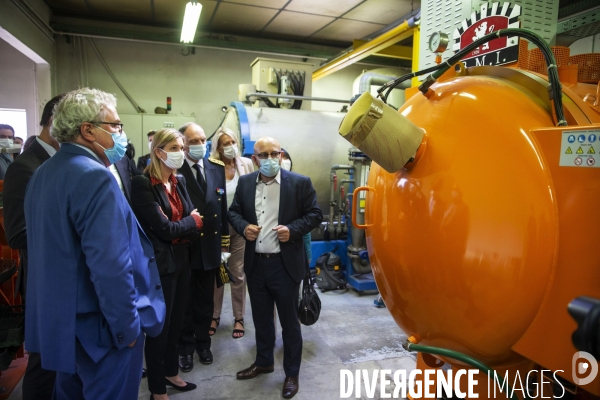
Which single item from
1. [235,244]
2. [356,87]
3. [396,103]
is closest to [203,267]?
[235,244]

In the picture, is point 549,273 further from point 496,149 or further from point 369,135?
point 369,135

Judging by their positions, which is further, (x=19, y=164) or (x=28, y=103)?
(x=28, y=103)

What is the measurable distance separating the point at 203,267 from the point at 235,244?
751mm

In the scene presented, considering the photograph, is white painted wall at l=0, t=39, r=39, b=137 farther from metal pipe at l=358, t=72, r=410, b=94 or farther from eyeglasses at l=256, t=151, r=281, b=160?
eyeglasses at l=256, t=151, r=281, b=160

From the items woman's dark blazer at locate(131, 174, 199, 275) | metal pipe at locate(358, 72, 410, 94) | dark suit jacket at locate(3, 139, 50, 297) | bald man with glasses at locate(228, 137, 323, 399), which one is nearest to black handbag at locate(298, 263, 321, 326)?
bald man with glasses at locate(228, 137, 323, 399)

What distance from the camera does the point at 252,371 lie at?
2.74m

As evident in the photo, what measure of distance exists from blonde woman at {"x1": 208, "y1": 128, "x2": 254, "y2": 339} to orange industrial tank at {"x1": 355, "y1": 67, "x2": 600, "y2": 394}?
212cm

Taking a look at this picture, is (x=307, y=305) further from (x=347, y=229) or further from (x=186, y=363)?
(x=347, y=229)

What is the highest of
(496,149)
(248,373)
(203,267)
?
(496,149)

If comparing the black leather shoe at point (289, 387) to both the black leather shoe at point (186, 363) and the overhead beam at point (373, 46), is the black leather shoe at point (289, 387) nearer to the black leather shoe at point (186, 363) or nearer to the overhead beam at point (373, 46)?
the black leather shoe at point (186, 363)

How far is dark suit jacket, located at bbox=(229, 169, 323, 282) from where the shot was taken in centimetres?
253

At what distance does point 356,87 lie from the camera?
576 centimetres

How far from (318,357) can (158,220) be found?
166 cm

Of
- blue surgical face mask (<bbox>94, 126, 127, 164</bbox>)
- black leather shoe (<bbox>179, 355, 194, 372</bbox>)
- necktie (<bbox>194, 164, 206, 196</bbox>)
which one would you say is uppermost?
blue surgical face mask (<bbox>94, 126, 127, 164</bbox>)
